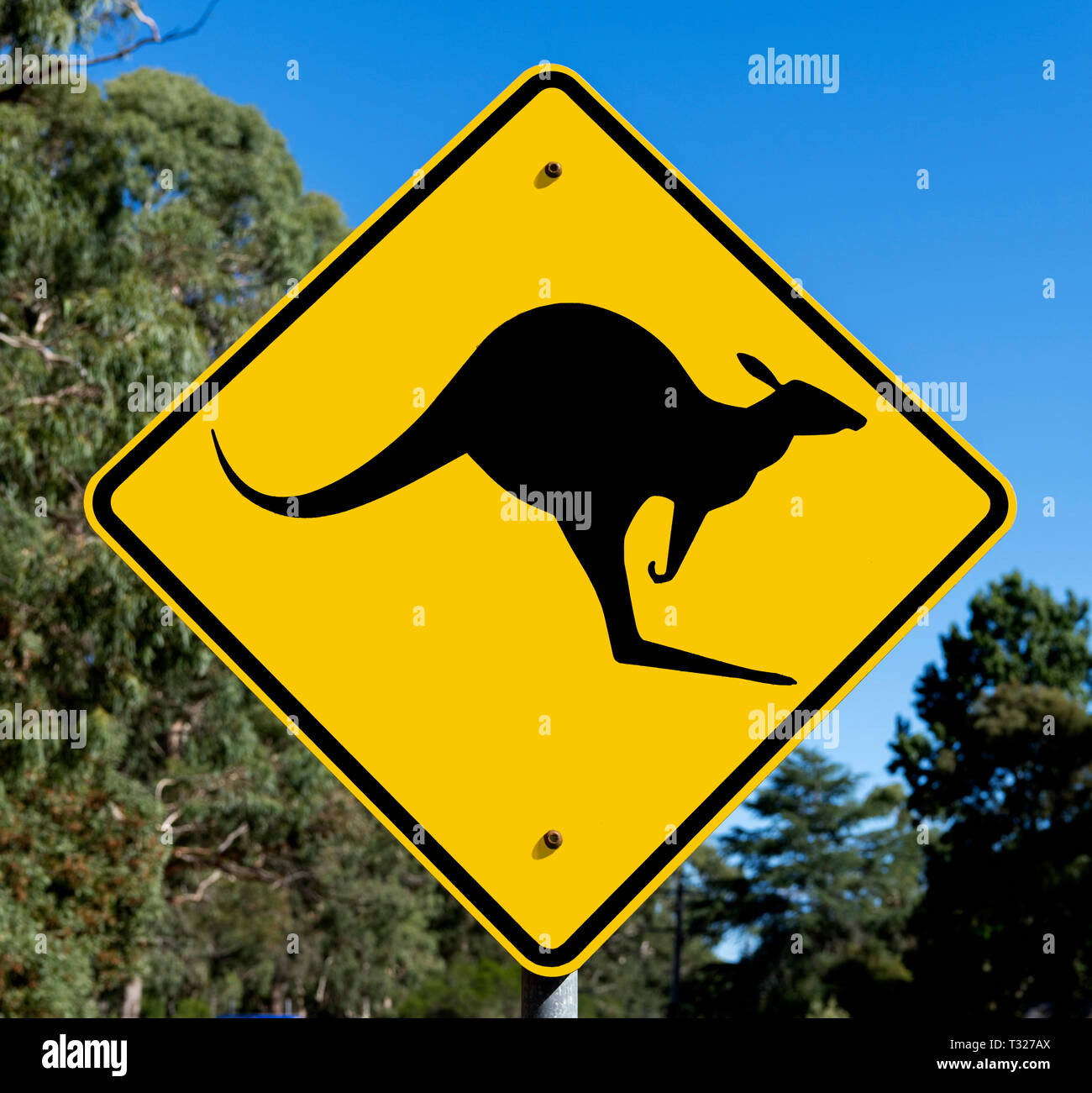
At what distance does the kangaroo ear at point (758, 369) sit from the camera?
1.93 meters

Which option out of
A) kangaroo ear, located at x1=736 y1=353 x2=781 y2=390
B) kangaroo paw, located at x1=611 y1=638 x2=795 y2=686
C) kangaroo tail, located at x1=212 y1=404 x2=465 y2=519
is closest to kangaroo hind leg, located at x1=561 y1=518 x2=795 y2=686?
kangaroo paw, located at x1=611 y1=638 x2=795 y2=686

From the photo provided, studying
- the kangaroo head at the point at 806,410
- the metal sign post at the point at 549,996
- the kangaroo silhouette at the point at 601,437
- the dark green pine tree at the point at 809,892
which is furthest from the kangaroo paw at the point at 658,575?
the dark green pine tree at the point at 809,892

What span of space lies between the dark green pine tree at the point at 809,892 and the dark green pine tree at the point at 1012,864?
11.0 m

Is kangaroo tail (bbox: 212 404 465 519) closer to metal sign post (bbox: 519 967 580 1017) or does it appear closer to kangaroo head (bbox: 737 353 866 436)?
kangaroo head (bbox: 737 353 866 436)

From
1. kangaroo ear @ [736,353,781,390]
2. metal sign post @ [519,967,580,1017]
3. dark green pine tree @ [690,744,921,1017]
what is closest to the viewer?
metal sign post @ [519,967,580,1017]

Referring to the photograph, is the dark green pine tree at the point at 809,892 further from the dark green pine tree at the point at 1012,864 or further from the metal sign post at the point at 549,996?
the metal sign post at the point at 549,996

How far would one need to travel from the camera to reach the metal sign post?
169cm

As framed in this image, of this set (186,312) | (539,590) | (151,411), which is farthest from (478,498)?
(186,312)

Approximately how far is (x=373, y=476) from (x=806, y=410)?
728 mm

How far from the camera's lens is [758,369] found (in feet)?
6.40

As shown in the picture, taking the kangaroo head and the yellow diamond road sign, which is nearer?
the yellow diamond road sign

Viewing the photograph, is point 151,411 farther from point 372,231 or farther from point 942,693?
point 942,693

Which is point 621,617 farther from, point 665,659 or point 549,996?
point 549,996
